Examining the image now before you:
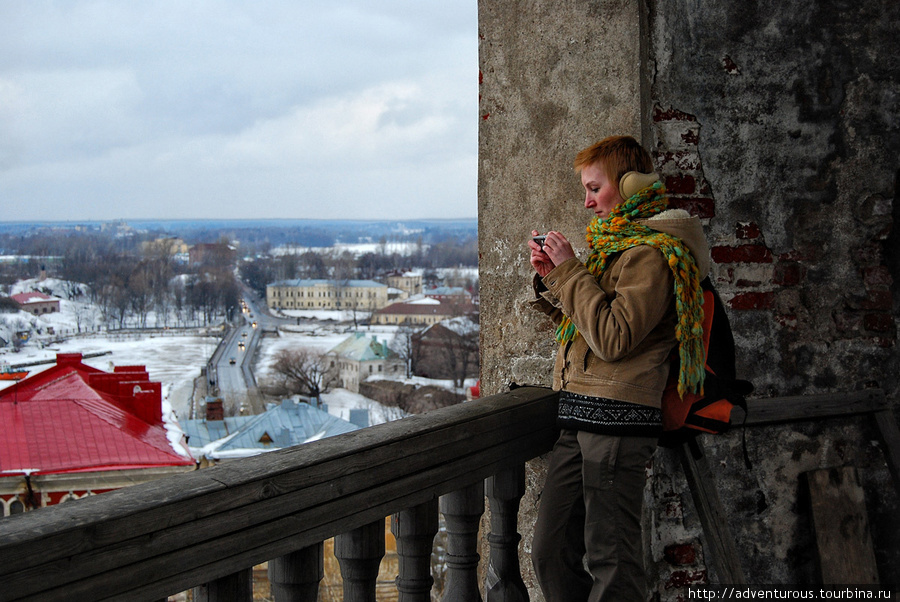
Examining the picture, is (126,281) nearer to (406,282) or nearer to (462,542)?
(406,282)

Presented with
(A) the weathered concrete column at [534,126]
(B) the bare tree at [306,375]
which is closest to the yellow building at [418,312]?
(B) the bare tree at [306,375]

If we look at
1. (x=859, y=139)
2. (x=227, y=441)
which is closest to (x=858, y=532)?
(x=859, y=139)

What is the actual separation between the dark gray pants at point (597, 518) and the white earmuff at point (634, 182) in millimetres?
487

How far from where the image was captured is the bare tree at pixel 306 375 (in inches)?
1697

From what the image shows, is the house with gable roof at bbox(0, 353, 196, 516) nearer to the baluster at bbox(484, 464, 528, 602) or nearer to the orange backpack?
the baluster at bbox(484, 464, 528, 602)

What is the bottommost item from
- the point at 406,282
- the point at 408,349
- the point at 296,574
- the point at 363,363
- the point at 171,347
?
the point at 171,347

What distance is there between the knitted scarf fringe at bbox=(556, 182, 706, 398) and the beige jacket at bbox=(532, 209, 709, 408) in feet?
0.06

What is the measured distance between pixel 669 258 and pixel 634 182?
178mm

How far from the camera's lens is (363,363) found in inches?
1715

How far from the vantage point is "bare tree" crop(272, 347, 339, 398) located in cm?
4309

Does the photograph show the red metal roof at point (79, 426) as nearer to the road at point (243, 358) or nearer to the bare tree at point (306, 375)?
the road at point (243, 358)

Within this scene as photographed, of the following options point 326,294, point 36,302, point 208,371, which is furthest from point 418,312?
point 36,302

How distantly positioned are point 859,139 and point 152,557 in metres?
2.17

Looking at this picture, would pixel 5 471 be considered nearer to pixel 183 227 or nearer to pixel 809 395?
pixel 809 395
